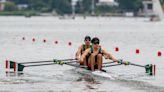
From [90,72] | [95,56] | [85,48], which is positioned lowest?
[90,72]

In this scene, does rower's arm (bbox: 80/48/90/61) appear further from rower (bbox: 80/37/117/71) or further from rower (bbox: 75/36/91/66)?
rower (bbox: 75/36/91/66)

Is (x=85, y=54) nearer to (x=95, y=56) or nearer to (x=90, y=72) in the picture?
(x=95, y=56)

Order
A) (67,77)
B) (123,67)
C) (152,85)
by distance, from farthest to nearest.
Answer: (123,67) → (67,77) → (152,85)

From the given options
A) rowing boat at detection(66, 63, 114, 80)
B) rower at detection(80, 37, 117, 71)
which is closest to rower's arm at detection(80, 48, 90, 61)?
rower at detection(80, 37, 117, 71)

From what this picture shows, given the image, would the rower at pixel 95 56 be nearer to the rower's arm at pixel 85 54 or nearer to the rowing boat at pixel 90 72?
the rower's arm at pixel 85 54

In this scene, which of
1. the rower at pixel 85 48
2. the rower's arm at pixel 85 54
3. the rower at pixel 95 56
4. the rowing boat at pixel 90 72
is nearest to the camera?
the rowing boat at pixel 90 72

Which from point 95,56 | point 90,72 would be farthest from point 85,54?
point 90,72

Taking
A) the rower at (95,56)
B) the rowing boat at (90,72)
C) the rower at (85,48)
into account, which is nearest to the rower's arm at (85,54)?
the rower at (95,56)

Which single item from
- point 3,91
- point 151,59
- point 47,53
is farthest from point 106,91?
point 47,53

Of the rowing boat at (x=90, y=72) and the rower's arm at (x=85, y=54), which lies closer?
the rowing boat at (x=90, y=72)

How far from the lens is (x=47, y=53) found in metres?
49.7

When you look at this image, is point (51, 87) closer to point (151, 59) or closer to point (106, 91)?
point (106, 91)

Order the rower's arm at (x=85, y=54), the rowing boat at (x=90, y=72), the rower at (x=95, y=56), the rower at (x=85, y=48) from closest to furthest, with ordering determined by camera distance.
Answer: the rowing boat at (x=90, y=72) < the rower at (x=95, y=56) < the rower's arm at (x=85, y=54) < the rower at (x=85, y=48)

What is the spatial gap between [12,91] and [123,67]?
11600mm
